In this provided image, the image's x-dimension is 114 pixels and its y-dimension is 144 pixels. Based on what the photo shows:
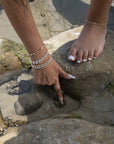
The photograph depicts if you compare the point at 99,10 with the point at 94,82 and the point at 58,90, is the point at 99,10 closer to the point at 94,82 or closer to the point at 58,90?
the point at 94,82

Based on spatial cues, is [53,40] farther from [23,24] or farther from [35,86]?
[23,24]

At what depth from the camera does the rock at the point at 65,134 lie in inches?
39.8

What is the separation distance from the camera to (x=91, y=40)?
149 cm

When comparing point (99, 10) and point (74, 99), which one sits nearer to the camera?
point (99, 10)

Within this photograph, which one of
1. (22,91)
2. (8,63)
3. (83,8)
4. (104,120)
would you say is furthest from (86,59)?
(83,8)

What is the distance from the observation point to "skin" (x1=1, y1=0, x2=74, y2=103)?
1.02 meters

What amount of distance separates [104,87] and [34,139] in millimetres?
897

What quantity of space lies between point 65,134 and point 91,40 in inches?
37.9

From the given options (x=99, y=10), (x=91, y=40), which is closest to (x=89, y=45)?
(x=91, y=40)

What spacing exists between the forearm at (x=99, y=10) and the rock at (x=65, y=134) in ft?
3.42

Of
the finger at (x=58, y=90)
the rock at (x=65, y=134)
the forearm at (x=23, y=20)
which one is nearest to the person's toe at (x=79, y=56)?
the finger at (x=58, y=90)

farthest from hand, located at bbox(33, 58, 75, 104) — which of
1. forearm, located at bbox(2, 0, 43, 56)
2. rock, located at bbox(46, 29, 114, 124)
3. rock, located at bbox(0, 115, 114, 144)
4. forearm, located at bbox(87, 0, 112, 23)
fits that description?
forearm, located at bbox(87, 0, 112, 23)

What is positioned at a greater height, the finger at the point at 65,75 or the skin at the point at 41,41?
the skin at the point at 41,41

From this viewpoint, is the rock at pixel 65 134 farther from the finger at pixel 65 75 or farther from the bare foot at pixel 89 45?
the bare foot at pixel 89 45
